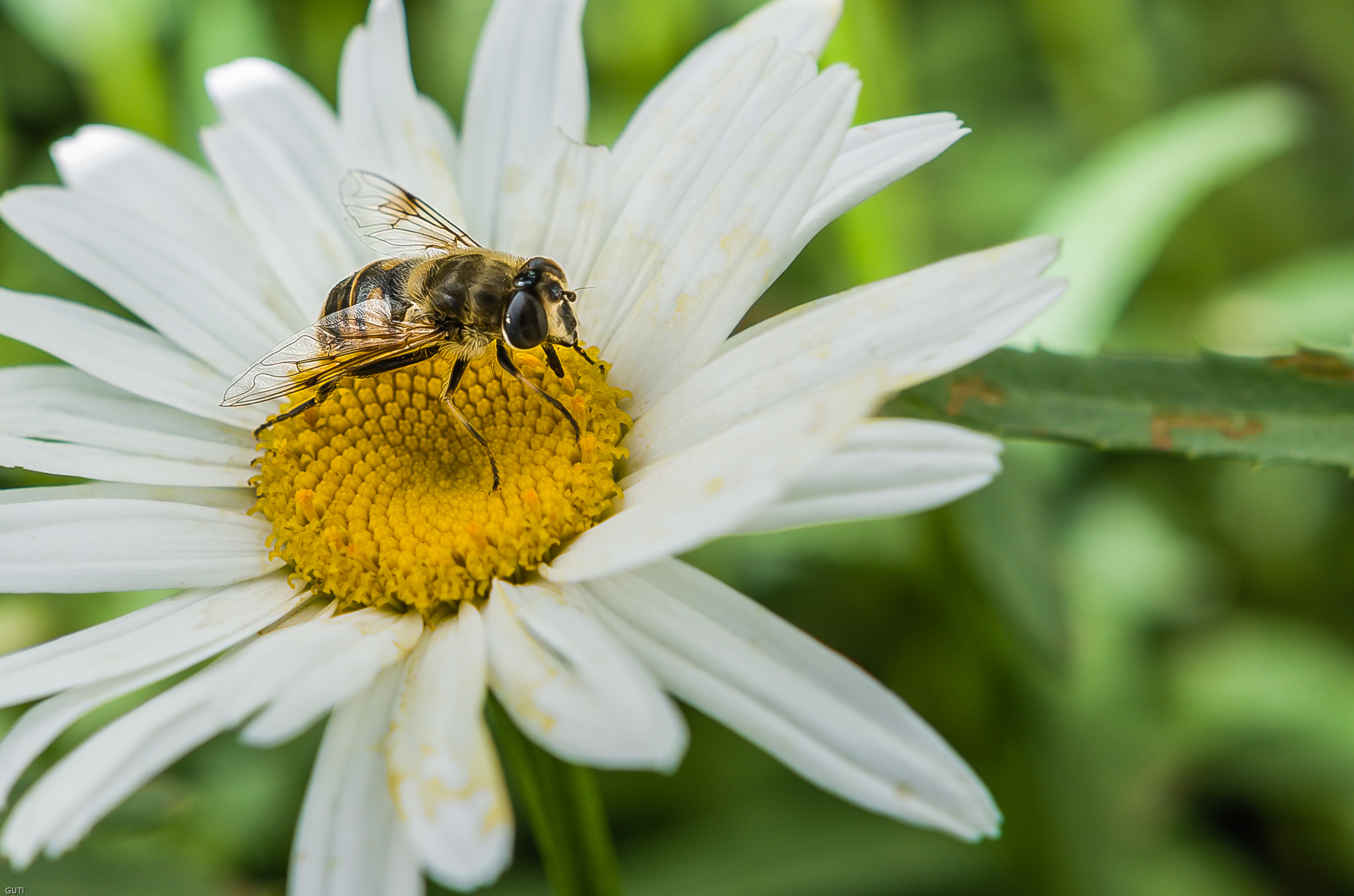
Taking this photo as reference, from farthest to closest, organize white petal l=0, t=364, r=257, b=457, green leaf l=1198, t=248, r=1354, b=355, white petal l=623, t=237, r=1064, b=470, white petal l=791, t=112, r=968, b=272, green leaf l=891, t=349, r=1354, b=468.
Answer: green leaf l=1198, t=248, r=1354, b=355 → white petal l=0, t=364, r=257, b=457 → white petal l=791, t=112, r=968, b=272 → green leaf l=891, t=349, r=1354, b=468 → white petal l=623, t=237, r=1064, b=470

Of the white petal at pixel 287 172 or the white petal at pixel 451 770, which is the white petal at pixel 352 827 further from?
the white petal at pixel 287 172

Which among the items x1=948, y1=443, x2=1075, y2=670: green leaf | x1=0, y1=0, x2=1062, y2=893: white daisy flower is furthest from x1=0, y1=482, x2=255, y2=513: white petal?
x1=948, y1=443, x2=1075, y2=670: green leaf

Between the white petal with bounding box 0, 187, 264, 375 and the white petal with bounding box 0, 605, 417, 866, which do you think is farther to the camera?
the white petal with bounding box 0, 187, 264, 375

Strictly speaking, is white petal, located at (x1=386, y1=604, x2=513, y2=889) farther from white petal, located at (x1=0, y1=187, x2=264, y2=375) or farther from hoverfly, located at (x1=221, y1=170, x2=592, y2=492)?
white petal, located at (x1=0, y1=187, x2=264, y2=375)

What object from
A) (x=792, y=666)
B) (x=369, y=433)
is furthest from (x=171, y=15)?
(x=792, y=666)

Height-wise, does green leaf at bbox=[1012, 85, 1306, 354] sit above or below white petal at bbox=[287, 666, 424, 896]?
above

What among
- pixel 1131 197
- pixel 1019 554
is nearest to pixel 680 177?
pixel 1019 554

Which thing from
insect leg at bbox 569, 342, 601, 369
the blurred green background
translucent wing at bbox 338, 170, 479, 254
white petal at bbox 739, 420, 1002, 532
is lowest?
the blurred green background

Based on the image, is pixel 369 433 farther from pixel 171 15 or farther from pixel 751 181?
pixel 171 15
